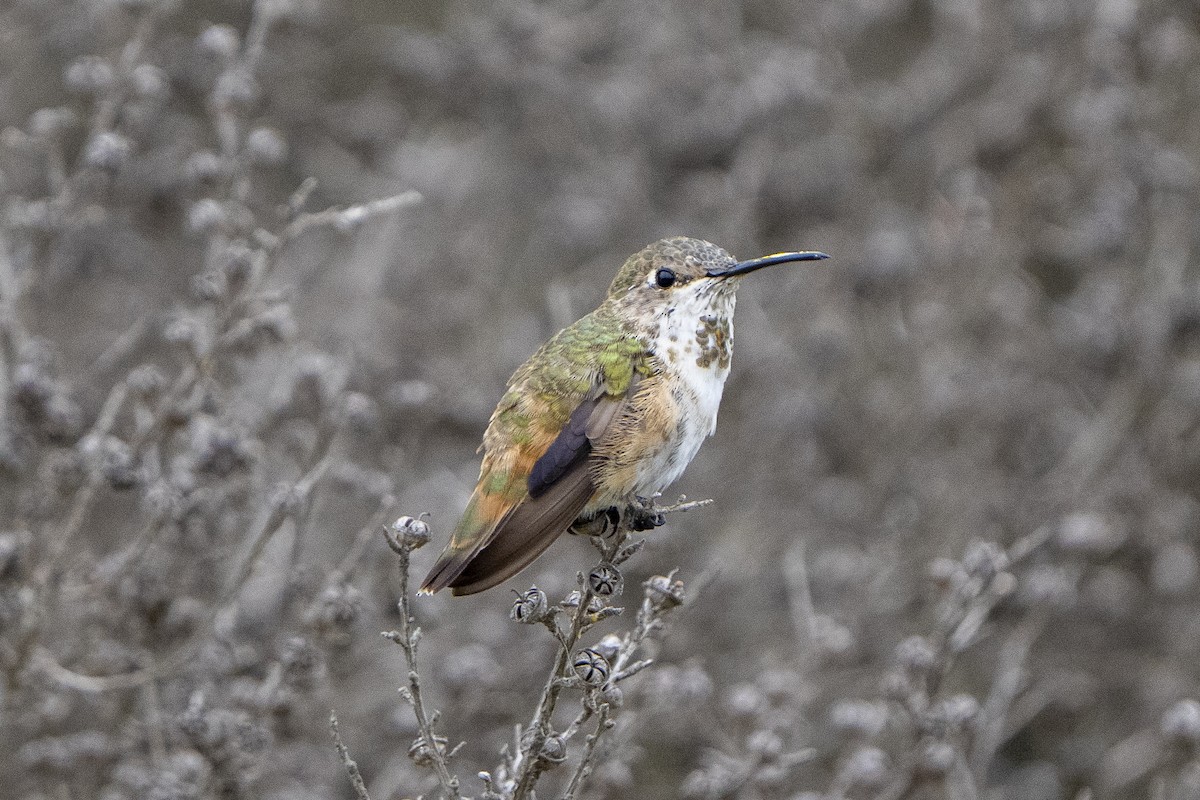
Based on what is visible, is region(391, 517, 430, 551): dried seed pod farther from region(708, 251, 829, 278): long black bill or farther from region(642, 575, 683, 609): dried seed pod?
region(708, 251, 829, 278): long black bill

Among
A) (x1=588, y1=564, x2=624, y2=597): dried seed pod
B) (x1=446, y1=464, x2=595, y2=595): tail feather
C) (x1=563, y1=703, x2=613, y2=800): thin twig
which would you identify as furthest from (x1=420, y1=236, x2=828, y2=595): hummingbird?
(x1=563, y1=703, x2=613, y2=800): thin twig

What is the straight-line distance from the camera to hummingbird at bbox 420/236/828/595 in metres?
3.31

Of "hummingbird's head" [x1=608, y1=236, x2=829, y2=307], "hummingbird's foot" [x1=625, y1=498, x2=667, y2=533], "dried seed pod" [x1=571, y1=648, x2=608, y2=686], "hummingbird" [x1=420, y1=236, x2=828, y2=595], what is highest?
"hummingbird's head" [x1=608, y1=236, x2=829, y2=307]

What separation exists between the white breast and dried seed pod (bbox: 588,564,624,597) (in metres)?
0.60

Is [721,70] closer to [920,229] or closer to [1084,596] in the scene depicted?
[920,229]

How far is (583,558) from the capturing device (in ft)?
19.9

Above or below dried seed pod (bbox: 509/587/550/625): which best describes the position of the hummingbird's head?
above

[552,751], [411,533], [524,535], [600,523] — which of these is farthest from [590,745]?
[600,523]

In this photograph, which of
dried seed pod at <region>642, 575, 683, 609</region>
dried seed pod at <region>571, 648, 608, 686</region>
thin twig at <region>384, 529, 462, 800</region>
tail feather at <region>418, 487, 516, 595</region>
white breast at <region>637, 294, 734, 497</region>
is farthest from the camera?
white breast at <region>637, 294, 734, 497</region>

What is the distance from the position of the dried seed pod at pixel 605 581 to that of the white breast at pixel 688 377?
1.97 feet

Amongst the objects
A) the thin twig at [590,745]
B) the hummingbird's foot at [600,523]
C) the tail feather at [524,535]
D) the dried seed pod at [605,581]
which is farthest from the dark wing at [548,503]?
the thin twig at [590,745]

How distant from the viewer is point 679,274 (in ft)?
12.7

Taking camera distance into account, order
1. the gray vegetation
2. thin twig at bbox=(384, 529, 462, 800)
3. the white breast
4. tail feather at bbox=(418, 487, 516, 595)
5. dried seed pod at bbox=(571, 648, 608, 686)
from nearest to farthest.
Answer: thin twig at bbox=(384, 529, 462, 800) → dried seed pod at bbox=(571, 648, 608, 686) → tail feather at bbox=(418, 487, 516, 595) → the white breast → the gray vegetation

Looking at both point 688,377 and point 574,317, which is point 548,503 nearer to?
point 688,377
